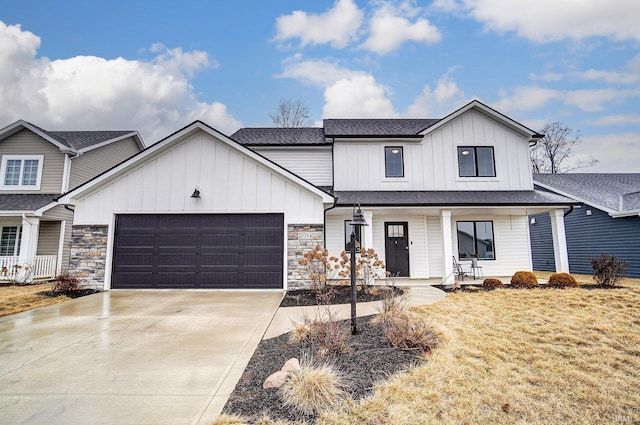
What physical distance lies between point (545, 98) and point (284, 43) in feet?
56.2

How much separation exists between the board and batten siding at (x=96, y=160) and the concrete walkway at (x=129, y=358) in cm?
991

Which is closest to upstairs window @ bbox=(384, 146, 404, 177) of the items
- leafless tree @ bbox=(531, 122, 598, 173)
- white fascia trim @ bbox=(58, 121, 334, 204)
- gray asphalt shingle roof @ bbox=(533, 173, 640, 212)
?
white fascia trim @ bbox=(58, 121, 334, 204)

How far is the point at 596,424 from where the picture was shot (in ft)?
8.71

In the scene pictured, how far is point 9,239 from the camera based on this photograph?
13.5m

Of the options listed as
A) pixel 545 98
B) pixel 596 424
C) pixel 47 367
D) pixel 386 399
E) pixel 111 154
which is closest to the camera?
pixel 596 424

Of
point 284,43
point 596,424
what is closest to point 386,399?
point 596,424

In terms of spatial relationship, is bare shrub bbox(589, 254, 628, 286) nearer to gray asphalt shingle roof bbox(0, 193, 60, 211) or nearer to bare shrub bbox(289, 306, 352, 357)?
bare shrub bbox(289, 306, 352, 357)

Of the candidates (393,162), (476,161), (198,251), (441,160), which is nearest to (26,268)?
(198,251)

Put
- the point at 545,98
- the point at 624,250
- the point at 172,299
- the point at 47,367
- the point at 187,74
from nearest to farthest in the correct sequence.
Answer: the point at 47,367, the point at 172,299, the point at 624,250, the point at 187,74, the point at 545,98

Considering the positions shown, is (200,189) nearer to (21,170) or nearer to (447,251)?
(447,251)

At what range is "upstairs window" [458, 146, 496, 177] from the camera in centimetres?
1238

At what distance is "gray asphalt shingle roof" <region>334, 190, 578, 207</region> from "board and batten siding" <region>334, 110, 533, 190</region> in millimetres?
414

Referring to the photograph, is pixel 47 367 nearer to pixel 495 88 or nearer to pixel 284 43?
pixel 284 43

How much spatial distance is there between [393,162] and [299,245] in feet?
18.8
